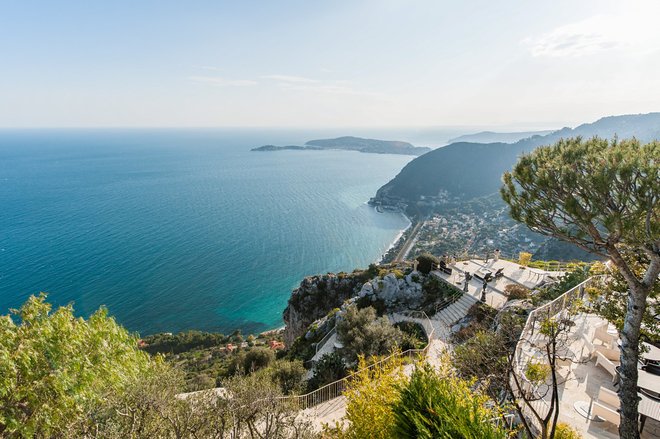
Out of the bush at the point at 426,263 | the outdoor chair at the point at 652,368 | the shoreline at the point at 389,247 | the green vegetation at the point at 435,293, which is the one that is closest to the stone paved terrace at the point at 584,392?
the outdoor chair at the point at 652,368

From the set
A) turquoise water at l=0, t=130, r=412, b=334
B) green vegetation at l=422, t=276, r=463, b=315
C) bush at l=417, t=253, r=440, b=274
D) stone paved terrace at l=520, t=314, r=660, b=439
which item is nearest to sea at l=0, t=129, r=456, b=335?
turquoise water at l=0, t=130, r=412, b=334

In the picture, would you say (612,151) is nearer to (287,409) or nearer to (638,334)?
(638,334)

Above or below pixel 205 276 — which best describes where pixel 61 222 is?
above

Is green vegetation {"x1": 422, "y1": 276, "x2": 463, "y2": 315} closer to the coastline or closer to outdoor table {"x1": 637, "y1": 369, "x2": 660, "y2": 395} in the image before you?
outdoor table {"x1": 637, "y1": 369, "x2": 660, "y2": 395}

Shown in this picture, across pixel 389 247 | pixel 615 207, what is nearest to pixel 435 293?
pixel 615 207

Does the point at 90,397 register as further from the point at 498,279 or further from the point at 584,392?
the point at 498,279

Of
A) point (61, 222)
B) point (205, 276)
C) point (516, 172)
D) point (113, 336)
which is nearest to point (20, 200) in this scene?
point (61, 222)

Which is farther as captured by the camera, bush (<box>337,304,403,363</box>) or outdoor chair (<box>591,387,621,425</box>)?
bush (<box>337,304,403,363</box>)
